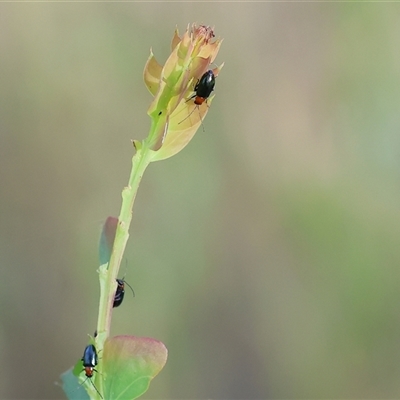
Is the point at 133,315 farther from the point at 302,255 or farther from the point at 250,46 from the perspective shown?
the point at 250,46

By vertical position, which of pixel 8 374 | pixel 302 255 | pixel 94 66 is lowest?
pixel 8 374

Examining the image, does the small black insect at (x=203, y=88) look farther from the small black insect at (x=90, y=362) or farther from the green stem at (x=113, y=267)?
the small black insect at (x=90, y=362)

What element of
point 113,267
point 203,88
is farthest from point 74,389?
point 203,88

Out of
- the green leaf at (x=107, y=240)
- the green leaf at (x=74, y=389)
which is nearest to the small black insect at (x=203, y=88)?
the green leaf at (x=107, y=240)

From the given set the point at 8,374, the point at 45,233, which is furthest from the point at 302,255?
the point at 8,374

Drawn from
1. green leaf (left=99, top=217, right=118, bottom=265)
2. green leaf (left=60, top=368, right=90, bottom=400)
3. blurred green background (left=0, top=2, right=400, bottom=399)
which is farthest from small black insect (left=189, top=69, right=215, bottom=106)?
blurred green background (left=0, top=2, right=400, bottom=399)

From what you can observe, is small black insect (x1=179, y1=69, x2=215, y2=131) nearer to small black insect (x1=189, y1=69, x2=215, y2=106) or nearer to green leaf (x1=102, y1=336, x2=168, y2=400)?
small black insect (x1=189, y1=69, x2=215, y2=106)

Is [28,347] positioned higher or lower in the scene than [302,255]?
lower
